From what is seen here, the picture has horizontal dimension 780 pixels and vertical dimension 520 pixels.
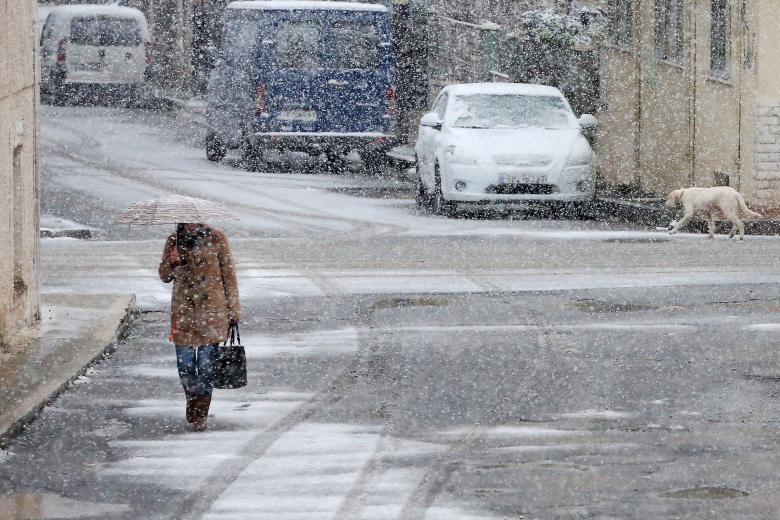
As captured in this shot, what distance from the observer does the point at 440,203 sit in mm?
23562

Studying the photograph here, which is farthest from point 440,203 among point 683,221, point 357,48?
point 357,48

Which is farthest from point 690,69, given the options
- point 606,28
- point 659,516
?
point 659,516

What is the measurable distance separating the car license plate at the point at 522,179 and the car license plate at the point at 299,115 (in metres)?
6.27

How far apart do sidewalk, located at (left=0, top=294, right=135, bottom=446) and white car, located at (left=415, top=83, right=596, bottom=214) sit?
830 centimetres

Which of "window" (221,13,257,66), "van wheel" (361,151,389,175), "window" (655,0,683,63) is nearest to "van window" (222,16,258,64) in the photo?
"window" (221,13,257,66)

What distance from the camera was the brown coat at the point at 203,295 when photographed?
33.2 ft

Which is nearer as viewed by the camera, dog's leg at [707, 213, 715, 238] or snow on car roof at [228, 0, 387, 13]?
dog's leg at [707, 213, 715, 238]

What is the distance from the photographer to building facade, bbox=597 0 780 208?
23.1 metres

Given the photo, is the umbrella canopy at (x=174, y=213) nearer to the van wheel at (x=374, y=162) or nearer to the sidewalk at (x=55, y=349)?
the sidewalk at (x=55, y=349)

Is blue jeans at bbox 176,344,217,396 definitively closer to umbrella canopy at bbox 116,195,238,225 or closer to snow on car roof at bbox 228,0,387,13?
umbrella canopy at bbox 116,195,238,225

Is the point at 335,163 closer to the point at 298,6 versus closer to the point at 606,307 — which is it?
the point at 298,6

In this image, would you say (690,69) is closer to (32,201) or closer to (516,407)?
(32,201)

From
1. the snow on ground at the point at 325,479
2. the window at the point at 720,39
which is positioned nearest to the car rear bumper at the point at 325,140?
the window at the point at 720,39

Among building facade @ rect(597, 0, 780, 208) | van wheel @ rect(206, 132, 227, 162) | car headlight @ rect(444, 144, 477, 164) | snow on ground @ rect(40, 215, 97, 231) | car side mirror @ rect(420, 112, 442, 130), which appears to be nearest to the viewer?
snow on ground @ rect(40, 215, 97, 231)
